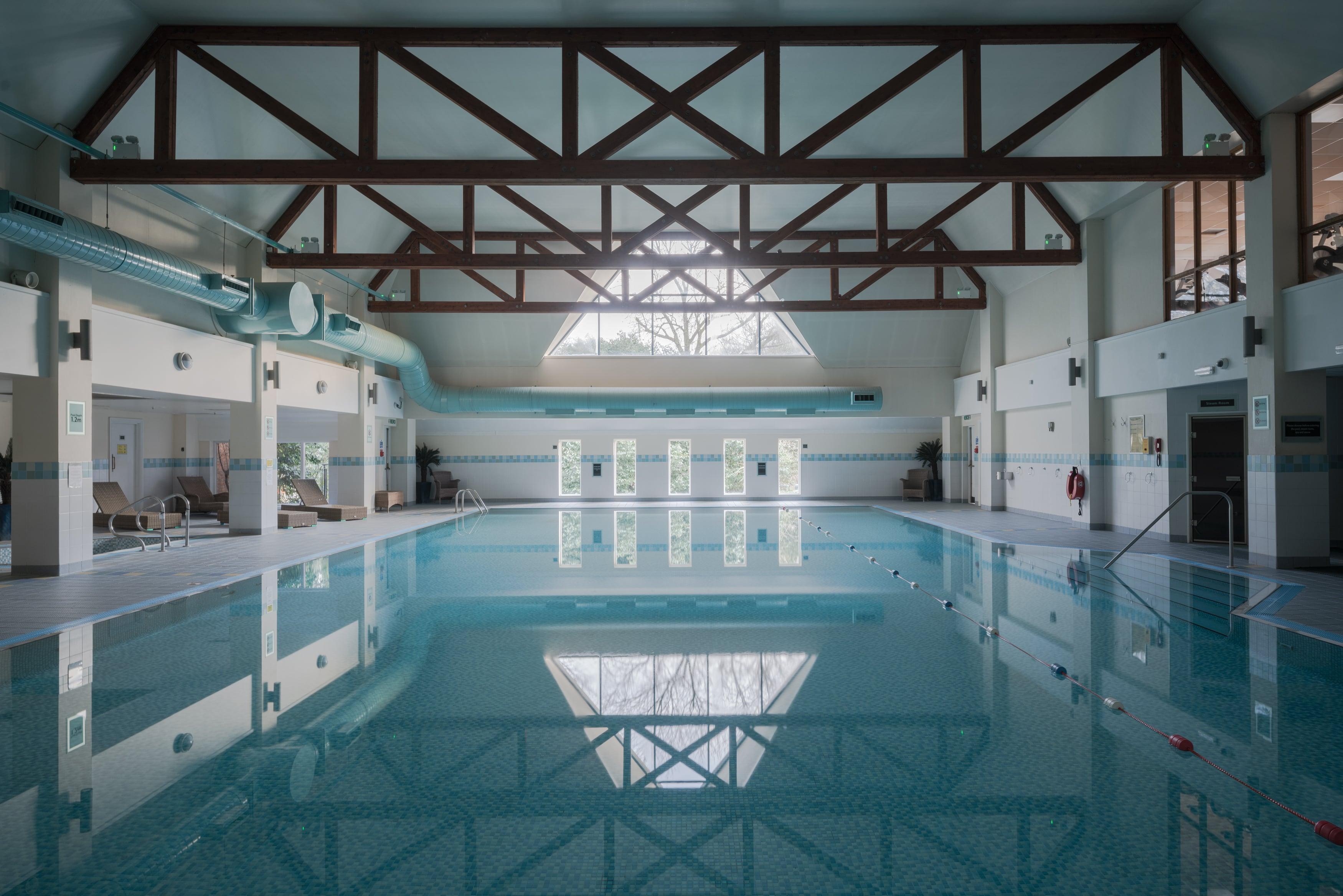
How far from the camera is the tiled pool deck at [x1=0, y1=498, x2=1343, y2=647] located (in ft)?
20.2

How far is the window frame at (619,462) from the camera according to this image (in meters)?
20.8

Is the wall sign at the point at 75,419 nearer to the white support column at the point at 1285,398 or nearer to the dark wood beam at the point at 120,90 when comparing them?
the dark wood beam at the point at 120,90

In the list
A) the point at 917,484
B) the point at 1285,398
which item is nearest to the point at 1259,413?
the point at 1285,398

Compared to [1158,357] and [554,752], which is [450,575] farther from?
[1158,357]

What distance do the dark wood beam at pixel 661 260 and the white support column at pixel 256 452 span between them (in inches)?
63.9

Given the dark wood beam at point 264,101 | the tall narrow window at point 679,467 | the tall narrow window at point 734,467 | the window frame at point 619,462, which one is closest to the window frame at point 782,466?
the tall narrow window at point 734,467

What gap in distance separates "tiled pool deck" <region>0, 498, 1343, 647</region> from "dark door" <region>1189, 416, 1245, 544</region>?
0.53 m

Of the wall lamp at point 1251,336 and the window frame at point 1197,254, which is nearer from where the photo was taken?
the wall lamp at point 1251,336

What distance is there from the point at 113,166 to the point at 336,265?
3.45m

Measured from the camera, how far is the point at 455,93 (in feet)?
24.4

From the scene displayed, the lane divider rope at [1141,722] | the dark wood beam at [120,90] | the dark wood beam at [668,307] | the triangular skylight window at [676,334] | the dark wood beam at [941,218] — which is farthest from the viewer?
the triangular skylight window at [676,334]

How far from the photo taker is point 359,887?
2498mm

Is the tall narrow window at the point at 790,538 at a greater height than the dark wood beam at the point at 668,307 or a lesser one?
lesser

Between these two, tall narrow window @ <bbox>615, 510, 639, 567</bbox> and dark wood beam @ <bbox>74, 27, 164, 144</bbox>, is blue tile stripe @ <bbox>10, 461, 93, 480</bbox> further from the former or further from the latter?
tall narrow window @ <bbox>615, 510, 639, 567</bbox>
